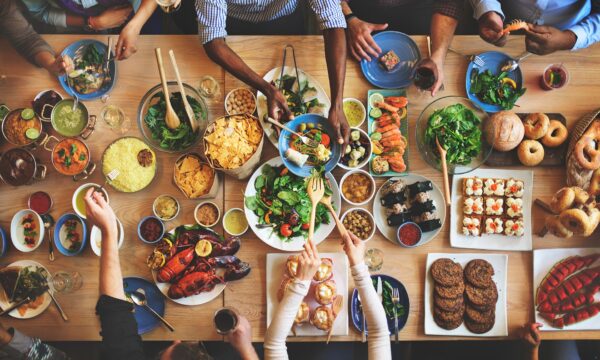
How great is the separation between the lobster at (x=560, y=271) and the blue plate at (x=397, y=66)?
5.05ft

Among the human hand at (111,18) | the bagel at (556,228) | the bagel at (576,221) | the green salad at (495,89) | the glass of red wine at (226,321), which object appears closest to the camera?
the glass of red wine at (226,321)

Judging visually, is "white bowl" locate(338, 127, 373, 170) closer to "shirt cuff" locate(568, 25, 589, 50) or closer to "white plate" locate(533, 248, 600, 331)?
"white plate" locate(533, 248, 600, 331)

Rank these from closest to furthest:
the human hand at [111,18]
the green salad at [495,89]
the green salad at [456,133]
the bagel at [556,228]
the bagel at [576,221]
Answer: the bagel at [576,221] → the bagel at [556,228] → the green salad at [456,133] → the green salad at [495,89] → the human hand at [111,18]

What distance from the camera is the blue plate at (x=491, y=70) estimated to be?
8.52ft

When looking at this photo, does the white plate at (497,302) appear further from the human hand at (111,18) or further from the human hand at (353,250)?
the human hand at (111,18)

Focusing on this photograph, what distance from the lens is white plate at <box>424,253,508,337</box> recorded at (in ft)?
8.09

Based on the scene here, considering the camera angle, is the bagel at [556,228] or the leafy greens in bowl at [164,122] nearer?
the bagel at [556,228]

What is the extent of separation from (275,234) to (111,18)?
6.74 ft

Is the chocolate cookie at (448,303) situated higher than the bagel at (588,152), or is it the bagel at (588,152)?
the bagel at (588,152)

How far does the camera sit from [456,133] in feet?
8.04

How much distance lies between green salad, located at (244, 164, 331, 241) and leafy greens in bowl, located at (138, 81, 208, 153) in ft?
1.80

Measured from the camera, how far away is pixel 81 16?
115 inches

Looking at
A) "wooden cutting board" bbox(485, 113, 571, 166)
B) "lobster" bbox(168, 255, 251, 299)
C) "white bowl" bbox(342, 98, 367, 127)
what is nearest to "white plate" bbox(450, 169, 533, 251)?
"wooden cutting board" bbox(485, 113, 571, 166)

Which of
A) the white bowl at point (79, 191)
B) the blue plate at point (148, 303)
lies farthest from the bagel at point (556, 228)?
the white bowl at point (79, 191)
